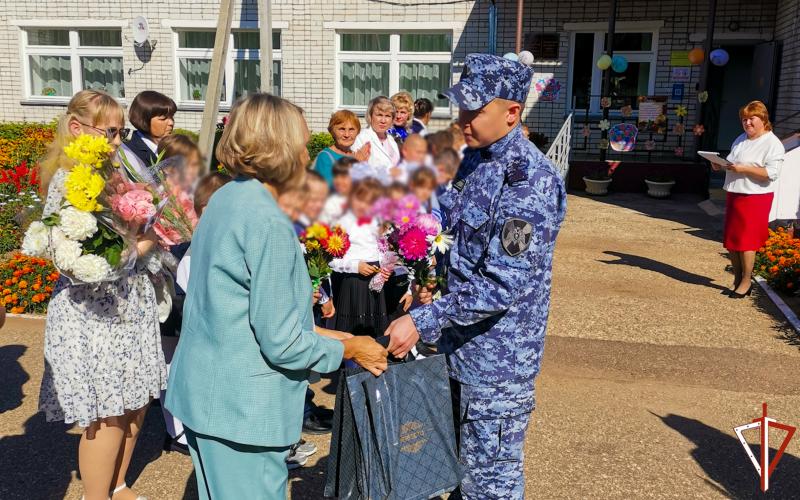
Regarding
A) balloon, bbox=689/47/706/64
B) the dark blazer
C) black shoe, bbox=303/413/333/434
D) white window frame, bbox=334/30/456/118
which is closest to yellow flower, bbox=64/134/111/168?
the dark blazer

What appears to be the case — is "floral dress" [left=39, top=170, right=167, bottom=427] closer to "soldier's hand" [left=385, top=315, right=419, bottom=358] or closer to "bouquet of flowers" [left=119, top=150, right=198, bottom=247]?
"bouquet of flowers" [left=119, top=150, right=198, bottom=247]

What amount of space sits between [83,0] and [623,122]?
12.3m

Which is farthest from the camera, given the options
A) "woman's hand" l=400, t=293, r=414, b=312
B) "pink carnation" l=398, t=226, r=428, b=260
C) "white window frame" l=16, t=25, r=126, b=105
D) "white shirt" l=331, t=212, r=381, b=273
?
"white window frame" l=16, t=25, r=126, b=105

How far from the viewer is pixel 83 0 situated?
53.1ft

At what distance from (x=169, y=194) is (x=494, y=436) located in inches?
67.2

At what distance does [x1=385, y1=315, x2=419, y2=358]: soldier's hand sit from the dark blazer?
1.91 meters

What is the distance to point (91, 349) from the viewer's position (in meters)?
3.11

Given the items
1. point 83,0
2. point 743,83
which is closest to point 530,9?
point 743,83

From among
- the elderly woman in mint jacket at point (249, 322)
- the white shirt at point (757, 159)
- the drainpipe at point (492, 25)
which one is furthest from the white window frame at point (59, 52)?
the elderly woman in mint jacket at point (249, 322)

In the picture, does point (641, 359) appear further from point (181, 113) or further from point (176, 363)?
point (181, 113)

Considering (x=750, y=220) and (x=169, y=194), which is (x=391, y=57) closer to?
(x=750, y=220)

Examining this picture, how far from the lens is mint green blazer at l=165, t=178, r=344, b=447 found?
2133mm

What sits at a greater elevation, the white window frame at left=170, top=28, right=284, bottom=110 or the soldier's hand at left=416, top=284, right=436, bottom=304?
the white window frame at left=170, top=28, right=284, bottom=110

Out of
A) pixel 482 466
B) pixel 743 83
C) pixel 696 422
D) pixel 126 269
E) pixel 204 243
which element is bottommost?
pixel 696 422
